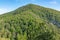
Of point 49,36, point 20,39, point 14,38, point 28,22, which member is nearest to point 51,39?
Result: point 49,36

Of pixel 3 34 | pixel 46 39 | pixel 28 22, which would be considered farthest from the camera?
pixel 28 22

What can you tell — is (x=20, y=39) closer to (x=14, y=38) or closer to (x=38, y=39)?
(x=14, y=38)

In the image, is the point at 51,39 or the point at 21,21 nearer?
the point at 51,39

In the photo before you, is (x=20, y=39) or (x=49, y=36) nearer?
(x=49, y=36)

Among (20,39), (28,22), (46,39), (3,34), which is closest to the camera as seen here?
(46,39)

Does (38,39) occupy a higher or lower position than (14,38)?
higher

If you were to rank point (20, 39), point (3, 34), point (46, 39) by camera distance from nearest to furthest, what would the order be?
point (46, 39) < point (20, 39) < point (3, 34)

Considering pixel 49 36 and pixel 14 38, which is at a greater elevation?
pixel 49 36

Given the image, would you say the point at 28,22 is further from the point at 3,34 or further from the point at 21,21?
the point at 3,34

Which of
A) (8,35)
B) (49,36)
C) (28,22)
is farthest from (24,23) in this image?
(49,36)
